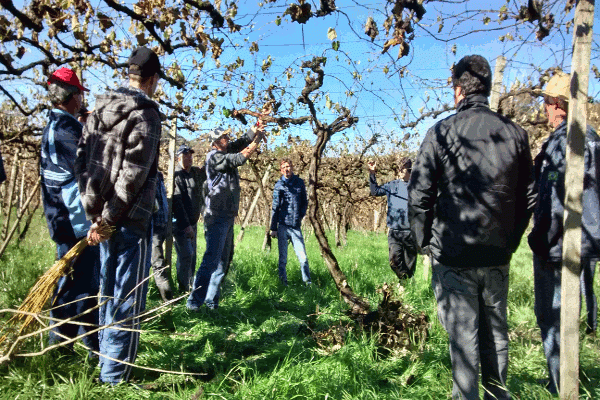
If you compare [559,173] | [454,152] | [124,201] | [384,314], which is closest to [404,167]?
[384,314]

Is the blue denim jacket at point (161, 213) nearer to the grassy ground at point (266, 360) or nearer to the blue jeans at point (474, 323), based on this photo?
the grassy ground at point (266, 360)

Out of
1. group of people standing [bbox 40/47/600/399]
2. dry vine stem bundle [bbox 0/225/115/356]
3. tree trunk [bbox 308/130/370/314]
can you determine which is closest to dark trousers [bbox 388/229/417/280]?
tree trunk [bbox 308/130/370/314]

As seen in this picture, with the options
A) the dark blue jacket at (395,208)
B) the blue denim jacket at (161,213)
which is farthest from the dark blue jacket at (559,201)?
the blue denim jacket at (161,213)

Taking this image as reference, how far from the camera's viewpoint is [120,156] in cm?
227

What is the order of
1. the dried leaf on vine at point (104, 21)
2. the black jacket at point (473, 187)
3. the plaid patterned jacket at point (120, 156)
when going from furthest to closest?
the dried leaf on vine at point (104, 21) → the plaid patterned jacket at point (120, 156) → the black jacket at point (473, 187)

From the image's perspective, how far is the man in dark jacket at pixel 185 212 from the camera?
4949 millimetres

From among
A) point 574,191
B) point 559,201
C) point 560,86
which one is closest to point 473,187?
point 574,191

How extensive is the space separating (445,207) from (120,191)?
1.74 m

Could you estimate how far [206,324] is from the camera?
12.5ft

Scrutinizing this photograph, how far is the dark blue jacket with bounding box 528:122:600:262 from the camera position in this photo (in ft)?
7.53

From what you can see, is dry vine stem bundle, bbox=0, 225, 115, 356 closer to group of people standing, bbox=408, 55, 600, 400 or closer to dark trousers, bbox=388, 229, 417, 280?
group of people standing, bbox=408, 55, 600, 400

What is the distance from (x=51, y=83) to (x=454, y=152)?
2630mm

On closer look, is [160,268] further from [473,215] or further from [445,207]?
[473,215]

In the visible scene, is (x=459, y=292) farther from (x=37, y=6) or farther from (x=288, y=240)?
(x=288, y=240)
